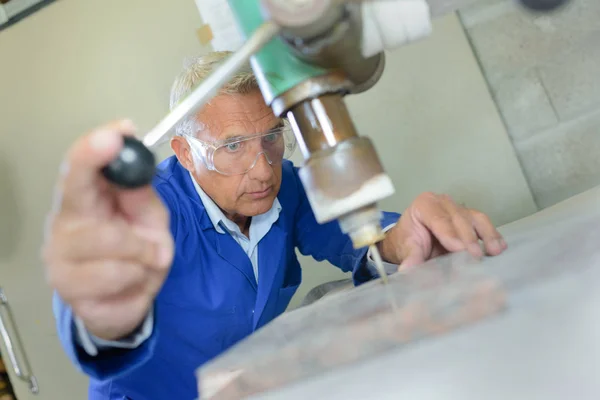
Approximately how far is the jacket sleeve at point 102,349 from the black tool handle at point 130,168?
170mm

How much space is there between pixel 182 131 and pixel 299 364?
59 cm

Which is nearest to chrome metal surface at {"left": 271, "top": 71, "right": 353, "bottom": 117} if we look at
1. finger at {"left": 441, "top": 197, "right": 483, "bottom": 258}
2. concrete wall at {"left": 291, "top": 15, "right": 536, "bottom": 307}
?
finger at {"left": 441, "top": 197, "right": 483, "bottom": 258}

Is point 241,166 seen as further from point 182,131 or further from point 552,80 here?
point 552,80

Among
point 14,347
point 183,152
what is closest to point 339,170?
point 183,152

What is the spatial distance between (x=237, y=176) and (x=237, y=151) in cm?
4

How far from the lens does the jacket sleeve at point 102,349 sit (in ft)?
1.48

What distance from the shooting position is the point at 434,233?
2.15 ft

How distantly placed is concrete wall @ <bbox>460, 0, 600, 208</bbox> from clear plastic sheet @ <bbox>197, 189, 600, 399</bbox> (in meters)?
0.62

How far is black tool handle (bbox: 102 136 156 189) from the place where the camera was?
1.08 ft

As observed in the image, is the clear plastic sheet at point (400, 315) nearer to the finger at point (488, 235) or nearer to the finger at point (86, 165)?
the finger at point (488, 235)

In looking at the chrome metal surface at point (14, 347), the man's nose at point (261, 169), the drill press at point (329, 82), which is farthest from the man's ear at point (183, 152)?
the chrome metal surface at point (14, 347)

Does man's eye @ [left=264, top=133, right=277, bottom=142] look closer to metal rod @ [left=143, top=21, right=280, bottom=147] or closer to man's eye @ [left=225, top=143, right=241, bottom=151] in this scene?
man's eye @ [left=225, top=143, right=241, bottom=151]

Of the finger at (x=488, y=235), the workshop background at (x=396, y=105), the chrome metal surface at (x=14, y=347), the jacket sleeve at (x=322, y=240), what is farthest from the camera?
the chrome metal surface at (x=14, y=347)

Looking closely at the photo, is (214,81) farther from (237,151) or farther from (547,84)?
(547,84)
